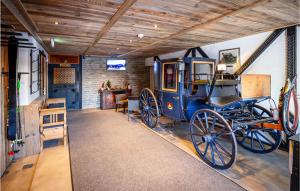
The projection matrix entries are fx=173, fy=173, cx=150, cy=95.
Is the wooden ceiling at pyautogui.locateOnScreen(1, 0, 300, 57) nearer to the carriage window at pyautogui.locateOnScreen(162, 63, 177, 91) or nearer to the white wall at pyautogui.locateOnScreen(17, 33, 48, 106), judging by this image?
the white wall at pyautogui.locateOnScreen(17, 33, 48, 106)

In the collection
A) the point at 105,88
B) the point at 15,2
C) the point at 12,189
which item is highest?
the point at 15,2

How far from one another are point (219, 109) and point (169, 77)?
1314 mm

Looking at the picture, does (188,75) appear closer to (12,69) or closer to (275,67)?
(275,67)

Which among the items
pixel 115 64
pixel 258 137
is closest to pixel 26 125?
pixel 258 137

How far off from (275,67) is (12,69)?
15.2 ft

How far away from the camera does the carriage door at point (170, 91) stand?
370cm

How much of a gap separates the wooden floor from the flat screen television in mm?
5436

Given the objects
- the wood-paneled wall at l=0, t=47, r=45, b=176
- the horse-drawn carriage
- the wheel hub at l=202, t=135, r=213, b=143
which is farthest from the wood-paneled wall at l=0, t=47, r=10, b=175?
the wheel hub at l=202, t=135, r=213, b=143

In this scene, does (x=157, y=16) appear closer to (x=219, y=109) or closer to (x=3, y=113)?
(x=219, y=109)

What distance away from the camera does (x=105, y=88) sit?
7.91m

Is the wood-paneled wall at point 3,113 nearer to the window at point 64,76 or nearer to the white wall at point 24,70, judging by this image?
the white wall at point 24,70

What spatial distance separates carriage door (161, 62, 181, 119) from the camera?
3.70 metres

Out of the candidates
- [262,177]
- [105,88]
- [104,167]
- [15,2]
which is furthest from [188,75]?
[105,88]

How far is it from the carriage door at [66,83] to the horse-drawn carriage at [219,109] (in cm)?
419
